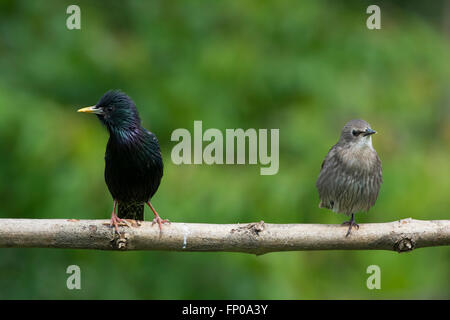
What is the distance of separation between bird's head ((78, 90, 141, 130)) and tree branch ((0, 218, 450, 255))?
64 cm

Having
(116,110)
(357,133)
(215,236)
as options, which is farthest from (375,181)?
(116,110)

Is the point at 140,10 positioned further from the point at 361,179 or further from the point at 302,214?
the point at 361,179

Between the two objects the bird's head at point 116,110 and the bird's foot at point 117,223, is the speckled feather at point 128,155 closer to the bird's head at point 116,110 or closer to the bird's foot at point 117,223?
the bird's head at point 116,110

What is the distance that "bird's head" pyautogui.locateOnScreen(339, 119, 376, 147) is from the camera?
14.4 feet

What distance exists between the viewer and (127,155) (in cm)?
478

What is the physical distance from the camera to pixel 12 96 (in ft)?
23.3

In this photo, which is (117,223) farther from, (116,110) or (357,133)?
(357,133)

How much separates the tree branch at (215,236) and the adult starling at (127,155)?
12cm

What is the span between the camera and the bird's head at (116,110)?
4.50 meters

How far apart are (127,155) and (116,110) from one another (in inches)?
14.4

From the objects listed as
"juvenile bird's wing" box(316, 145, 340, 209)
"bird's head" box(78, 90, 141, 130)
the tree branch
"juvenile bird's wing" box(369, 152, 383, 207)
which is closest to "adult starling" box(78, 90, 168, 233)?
"bird's head" box(78, 90, 141, 130)

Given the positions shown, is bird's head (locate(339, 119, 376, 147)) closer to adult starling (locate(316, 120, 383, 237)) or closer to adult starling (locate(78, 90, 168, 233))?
adult starling (locate(316, 120, 383, 237))

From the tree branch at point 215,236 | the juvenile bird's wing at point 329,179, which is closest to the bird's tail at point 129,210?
the tree branch at point 215,236

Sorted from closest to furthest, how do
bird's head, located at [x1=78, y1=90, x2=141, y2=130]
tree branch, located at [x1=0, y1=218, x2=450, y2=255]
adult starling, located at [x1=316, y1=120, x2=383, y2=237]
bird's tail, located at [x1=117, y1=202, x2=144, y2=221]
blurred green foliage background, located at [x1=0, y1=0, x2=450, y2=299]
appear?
tree branch, located at [x1=0, y1=218, x2=450, y2=255] → bird's head, located at [x1=78, y1=90, x2=141, y2=130] → adult starling, located at [x1=316, y1=120, x2=383, y2=237] → bird's tail, located at [x1=117, y1=202, x2=144, y2=221] → blurred green foliage background, located at [x1=0, y1=0, x2=450, y2=299]
